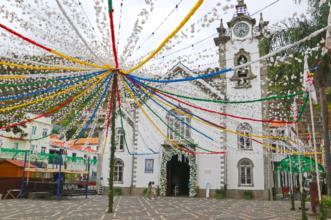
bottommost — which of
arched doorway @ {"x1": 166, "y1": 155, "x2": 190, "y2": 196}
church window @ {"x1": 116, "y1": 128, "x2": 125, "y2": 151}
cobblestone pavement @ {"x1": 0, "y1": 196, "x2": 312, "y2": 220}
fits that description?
cobblestone pavement @ {"x1": 0, "y1": 196, "x2": 312, "y2": 220}

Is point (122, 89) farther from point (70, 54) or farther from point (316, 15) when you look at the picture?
point (316, 15)

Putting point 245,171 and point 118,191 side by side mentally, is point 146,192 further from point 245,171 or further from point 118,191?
point 245,171

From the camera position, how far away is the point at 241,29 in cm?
1978

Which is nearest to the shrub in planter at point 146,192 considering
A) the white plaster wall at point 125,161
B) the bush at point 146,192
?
the bush at point 146,192

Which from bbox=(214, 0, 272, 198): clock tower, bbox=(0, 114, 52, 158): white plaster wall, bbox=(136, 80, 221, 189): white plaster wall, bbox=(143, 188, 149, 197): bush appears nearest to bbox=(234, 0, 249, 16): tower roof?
bbox=(214, 0, 272, 198): clock tower

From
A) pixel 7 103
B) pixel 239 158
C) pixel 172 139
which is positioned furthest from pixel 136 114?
pixel 7 103

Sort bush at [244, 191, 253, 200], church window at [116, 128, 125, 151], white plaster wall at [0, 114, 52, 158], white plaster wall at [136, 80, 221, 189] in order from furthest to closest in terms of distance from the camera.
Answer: white plaster wall at [0, 114, 52, 158]
church window at [116, 128, 125, 151]
white plaster wall at [136, 80, 221, 189]
bush at [244, 191, 253, 200]

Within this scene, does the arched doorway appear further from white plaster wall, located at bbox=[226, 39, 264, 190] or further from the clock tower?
the clock tower

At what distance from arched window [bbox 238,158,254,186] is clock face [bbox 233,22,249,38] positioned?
799 cm

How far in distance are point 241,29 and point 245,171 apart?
905 cm

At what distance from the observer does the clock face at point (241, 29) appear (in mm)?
19791

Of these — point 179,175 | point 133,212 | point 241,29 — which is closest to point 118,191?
point 179,175

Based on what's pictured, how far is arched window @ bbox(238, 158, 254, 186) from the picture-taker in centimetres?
2002

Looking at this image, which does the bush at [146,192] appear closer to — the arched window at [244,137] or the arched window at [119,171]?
the arched window at [119,171]
